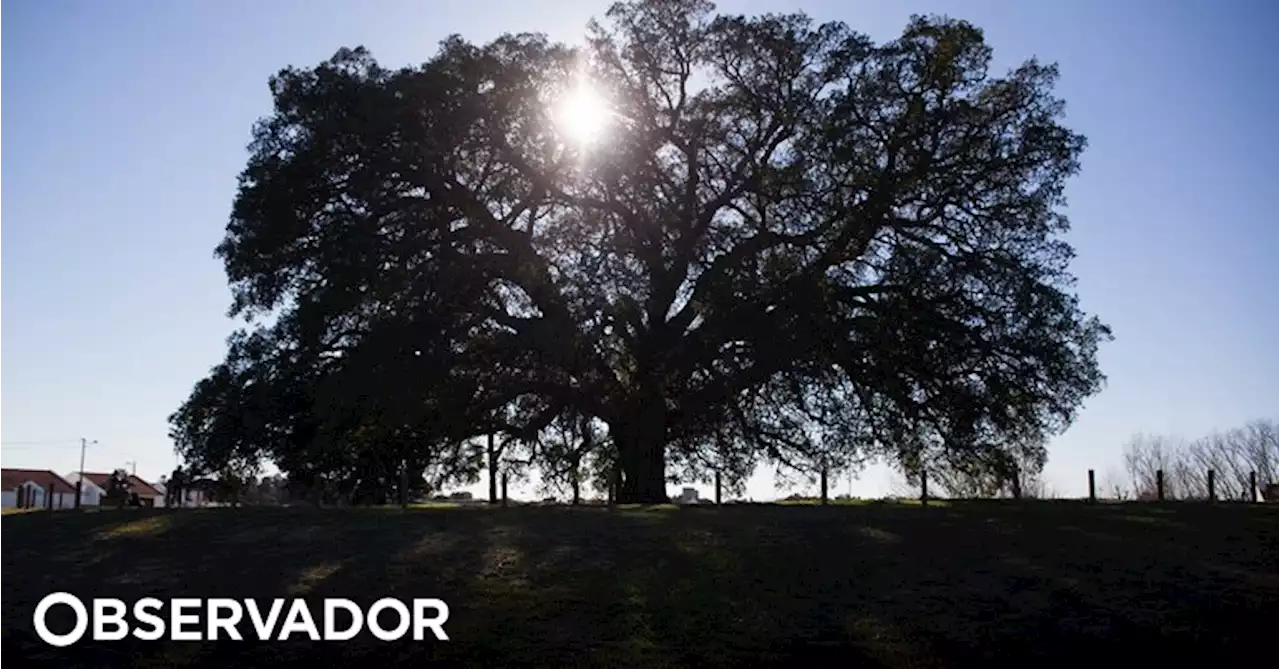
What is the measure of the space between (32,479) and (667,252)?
330ft

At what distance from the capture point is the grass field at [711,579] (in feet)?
51.5

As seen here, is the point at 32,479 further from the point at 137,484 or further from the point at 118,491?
the point at 118,491

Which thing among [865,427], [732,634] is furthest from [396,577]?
[865,427]

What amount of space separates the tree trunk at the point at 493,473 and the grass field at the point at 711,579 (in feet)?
17.3

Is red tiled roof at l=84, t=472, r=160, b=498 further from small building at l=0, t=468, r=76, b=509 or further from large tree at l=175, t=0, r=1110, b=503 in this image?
large tree at l=175, t=0, r=1110, b=503

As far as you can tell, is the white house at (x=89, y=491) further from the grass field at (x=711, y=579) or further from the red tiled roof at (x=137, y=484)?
the grass field at (x=711, y=579)

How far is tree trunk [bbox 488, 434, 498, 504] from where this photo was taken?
33344mm

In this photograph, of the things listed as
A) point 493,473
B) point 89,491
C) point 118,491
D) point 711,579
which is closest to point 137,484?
point 89,491

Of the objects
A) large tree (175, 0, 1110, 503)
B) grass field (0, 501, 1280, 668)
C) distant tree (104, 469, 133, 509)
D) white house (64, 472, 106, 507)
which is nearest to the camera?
grass field (0, 501, 1280, 668)

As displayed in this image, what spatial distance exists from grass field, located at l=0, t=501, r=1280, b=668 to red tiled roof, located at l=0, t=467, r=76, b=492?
93524 mm

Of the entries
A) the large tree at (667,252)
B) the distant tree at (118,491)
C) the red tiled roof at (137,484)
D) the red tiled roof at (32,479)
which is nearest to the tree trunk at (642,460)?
the large tree at (667,252)

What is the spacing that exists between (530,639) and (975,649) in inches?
225

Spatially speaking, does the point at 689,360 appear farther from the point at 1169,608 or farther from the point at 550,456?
the point at 1169,608

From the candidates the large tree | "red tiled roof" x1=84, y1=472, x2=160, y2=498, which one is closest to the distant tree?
the large tree
